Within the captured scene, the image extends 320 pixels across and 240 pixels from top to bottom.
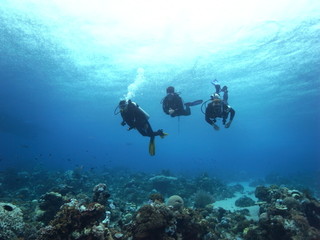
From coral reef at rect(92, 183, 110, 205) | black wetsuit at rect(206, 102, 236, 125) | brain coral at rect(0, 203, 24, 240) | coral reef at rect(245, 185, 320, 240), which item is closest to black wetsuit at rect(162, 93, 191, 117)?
black wetsuit at rect(206, 102, 236, 125)

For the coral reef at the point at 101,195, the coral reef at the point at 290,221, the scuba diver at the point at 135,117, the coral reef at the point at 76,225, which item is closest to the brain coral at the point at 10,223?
the coral reef at the point at 101,195

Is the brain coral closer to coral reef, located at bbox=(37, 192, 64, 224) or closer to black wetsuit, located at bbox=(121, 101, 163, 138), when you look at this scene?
coral reef, located at bbox=(37, 192, 64, 224)

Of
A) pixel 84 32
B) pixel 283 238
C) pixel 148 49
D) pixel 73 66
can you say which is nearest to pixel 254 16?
pixel 148 49

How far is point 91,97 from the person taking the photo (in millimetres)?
41750

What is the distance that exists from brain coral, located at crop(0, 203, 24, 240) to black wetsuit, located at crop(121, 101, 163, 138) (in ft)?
18.6

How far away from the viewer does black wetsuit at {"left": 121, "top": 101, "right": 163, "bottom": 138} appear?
37.2 ft

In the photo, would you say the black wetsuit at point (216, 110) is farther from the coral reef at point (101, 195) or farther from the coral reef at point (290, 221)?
the coral reef at point (101, 195)

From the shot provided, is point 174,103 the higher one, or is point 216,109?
point 174,103

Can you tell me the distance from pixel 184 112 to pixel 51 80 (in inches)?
1049

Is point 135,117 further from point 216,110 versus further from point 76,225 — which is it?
point 76,225

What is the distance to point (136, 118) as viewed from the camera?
38.5 feet

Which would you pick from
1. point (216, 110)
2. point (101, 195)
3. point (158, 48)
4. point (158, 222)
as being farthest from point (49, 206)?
point (158, 48)

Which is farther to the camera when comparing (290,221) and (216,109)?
Result: (216,109)

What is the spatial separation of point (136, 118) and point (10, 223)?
21.2 feet
